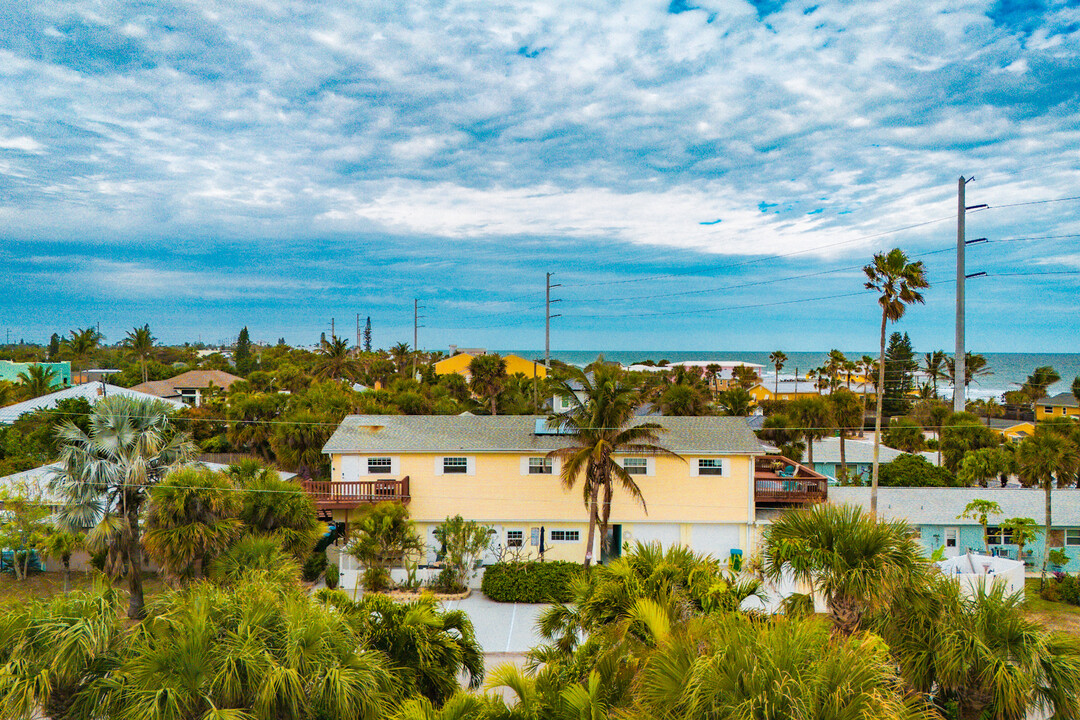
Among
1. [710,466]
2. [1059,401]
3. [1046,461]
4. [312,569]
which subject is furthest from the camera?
[1059,401]

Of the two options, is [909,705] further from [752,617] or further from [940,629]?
[940,629]

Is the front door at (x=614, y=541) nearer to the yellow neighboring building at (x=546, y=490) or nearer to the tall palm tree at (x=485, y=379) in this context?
the yellow neighboring building at (x=546, y=490)

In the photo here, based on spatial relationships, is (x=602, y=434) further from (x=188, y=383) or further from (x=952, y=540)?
(x=188, y=383)

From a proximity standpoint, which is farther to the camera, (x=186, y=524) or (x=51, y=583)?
(x=51, y=583)

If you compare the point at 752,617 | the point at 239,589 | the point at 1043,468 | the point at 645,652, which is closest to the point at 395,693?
the point at 239,589

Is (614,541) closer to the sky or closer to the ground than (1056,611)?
closer to the sky

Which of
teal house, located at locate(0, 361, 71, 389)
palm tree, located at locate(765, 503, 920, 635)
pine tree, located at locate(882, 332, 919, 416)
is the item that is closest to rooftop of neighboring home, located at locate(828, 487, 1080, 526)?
palm tree, located at locate(765, 503, 920, 635)

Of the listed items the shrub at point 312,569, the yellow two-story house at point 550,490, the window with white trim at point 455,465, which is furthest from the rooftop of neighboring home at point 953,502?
the shrub at point 312,569

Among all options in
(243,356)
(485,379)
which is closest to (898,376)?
(485,379)

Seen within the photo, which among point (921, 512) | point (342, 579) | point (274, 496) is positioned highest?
point (274, 496)
